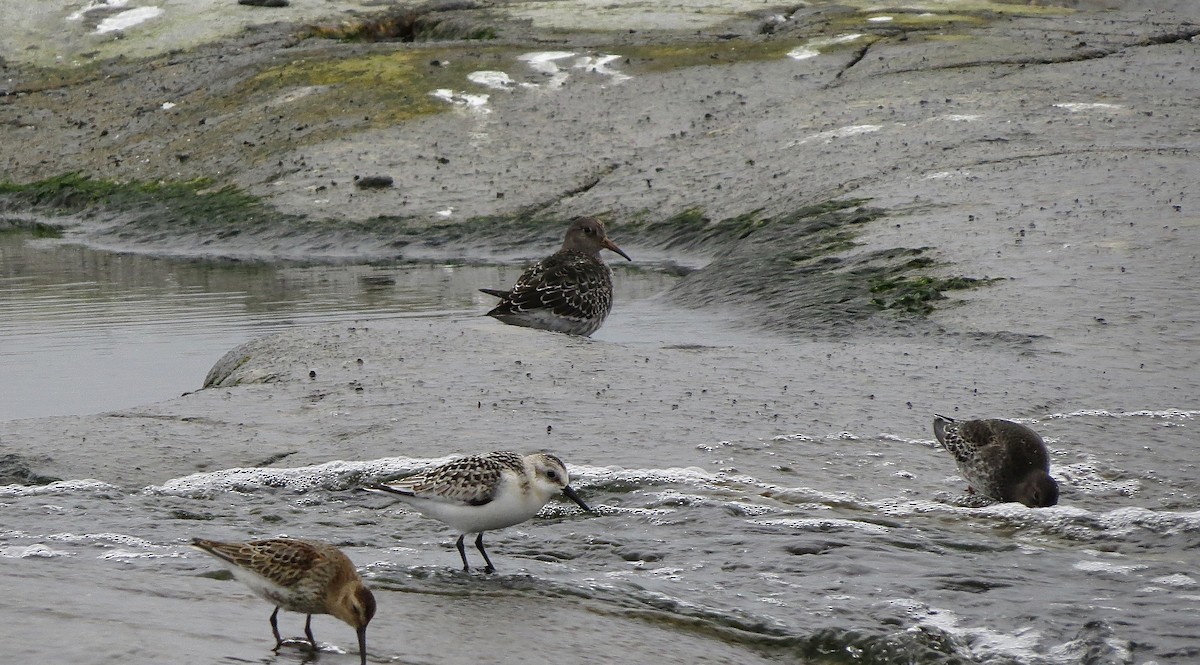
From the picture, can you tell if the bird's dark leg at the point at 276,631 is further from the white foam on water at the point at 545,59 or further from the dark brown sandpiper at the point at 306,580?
the white foam on water at the point at 545,59

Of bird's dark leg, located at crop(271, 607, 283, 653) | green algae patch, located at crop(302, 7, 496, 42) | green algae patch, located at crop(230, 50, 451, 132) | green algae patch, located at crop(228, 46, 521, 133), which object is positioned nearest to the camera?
bird's dark leg, located at crop(271, 607, 283, 653)

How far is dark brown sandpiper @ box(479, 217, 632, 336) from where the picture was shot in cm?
1173

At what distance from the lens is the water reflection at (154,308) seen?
11461mm

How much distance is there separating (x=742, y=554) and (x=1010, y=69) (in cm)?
1483

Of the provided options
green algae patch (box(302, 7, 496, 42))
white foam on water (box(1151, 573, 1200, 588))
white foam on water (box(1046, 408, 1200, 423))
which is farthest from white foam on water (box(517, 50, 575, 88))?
white foam on water (box(1151, 573, 1200, 588))

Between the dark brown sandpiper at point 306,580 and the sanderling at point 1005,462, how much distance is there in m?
3.13

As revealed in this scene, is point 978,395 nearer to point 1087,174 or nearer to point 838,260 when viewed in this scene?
point 838,260

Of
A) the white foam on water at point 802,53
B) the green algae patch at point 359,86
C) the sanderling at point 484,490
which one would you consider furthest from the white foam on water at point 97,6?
the sanderling at point 484,490

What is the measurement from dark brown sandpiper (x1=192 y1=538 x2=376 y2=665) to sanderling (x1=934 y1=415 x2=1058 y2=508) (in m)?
3.13

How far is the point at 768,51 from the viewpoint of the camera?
22719 mm

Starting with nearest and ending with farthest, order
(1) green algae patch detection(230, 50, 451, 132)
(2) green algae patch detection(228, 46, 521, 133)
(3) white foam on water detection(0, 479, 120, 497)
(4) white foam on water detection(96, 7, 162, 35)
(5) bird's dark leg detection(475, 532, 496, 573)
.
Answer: (5) bird's dark leg detection(475, 532, 496, 573) < (3) white foam on water detection(0, 479, 120, 497) < (2) green algae patch detection(228, 46, 521, 133) < (1) green algae patch detection(230, 50, 451, 132) < (4) white foam on water detection(96, 7, 162, 35)

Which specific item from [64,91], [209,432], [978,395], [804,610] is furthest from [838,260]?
[64,91]

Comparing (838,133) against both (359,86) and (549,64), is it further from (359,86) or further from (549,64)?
(359,86)

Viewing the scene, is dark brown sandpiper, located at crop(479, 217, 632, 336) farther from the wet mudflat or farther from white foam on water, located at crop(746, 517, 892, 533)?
white foam on water, located at crop(746, 517, 892, 533)
